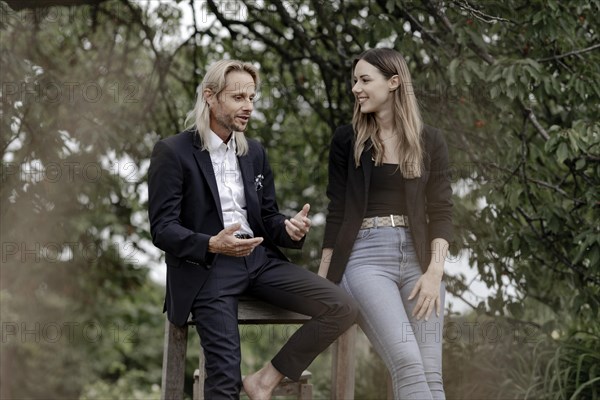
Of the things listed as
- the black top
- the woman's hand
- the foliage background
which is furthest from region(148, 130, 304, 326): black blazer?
the foliage background

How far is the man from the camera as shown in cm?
321

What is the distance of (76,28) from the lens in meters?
6.63

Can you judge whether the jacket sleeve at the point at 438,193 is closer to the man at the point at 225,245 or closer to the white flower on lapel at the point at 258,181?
the man at the point at 225,245

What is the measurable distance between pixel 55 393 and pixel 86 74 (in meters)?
3.67

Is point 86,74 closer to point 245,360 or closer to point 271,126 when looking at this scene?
point 271,126

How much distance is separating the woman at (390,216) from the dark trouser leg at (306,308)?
13 centimetres

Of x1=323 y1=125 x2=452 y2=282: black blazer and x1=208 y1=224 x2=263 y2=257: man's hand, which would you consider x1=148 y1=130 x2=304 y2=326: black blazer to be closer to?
x1=208 y1=224 x2=263 y2=257: man's hand

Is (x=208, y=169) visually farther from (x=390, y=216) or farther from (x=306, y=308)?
(x=390, y=216)

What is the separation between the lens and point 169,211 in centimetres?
327

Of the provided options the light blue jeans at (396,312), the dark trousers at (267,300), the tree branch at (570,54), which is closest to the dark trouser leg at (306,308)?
the dark trousers at (267,300)

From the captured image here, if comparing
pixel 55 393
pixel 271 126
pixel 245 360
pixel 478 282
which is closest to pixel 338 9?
pixel 271 126

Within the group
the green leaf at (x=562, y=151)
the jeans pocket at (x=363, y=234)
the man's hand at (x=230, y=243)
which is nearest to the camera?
the man's hand at (x=230, y=243)

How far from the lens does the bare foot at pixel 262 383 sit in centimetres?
334

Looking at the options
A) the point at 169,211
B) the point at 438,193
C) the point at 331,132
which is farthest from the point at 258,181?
the point at 331,132
